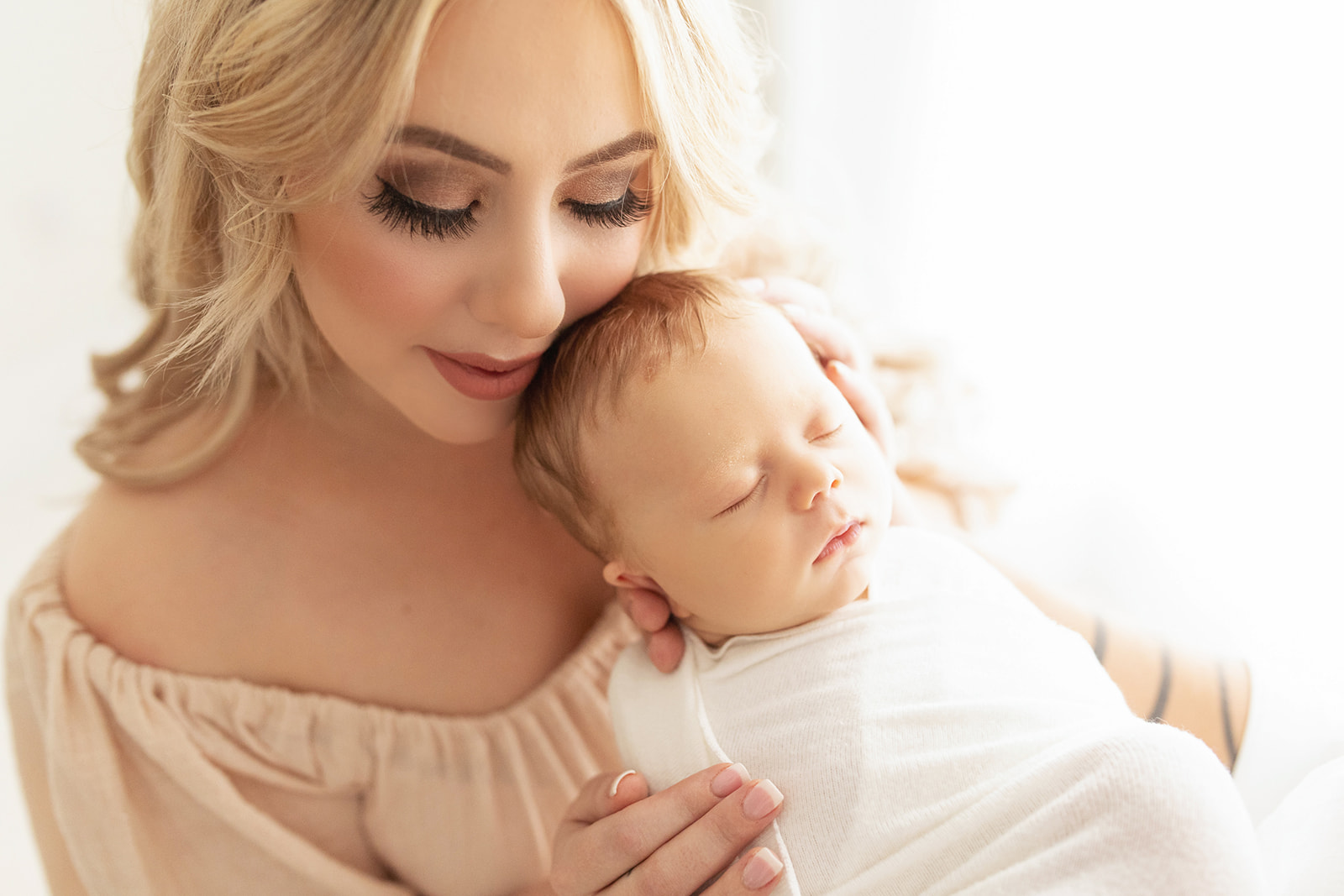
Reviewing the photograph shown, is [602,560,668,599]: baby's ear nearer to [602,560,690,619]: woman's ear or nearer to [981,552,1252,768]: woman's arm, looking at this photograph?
[602,560,690,619]: woman's ear

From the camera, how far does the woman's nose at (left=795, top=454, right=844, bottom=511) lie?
984 mm

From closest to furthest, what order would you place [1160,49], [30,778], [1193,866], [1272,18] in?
[1193,866] < [30,778] < [1272,18] < [1160,49]

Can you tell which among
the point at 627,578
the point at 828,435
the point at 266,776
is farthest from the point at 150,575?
the point at 828,435

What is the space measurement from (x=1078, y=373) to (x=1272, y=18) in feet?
2.18

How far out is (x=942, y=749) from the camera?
95 centimetres

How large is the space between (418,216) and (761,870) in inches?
26.2

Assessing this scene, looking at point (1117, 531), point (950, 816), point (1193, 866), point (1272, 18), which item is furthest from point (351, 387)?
point (1272, 18)

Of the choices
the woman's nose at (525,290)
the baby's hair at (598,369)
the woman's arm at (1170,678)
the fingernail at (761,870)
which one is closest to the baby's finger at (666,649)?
the baby's hair at (598,369)

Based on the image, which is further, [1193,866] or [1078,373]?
[1078,373]

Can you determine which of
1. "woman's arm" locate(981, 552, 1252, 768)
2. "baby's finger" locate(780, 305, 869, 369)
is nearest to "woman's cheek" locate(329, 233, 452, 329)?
"baby's finger" locate(780, 305, 869, 369)

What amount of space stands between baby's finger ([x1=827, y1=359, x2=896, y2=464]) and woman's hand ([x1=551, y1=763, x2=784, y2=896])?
486 millimetres

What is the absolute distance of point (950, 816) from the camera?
35.9 inches

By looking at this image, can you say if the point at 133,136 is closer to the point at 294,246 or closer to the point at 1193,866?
the point at 294,246

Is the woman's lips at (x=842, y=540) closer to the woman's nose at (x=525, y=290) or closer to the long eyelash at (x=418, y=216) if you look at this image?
the woman's nose at (x=525, y=290)
